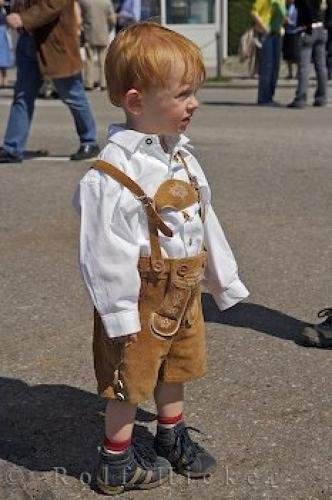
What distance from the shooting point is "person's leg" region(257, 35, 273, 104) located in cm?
1307

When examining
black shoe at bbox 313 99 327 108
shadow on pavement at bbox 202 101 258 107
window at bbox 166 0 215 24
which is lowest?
window at bbox 166 0 215 24

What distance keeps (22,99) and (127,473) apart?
556 cm

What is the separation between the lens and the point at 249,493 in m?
2.96

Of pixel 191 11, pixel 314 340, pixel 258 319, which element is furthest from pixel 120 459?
pixel 191 11

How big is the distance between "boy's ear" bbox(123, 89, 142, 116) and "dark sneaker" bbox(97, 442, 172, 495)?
101 cm

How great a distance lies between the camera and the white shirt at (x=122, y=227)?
2713 millimetres

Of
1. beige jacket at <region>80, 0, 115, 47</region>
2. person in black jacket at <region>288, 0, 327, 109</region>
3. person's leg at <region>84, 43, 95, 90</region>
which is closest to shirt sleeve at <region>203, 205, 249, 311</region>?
person in black jacket at <region>288, 0, 327, 109</region>

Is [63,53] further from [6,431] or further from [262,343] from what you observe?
[6,431]

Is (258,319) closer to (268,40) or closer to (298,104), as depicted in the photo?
(298,104)

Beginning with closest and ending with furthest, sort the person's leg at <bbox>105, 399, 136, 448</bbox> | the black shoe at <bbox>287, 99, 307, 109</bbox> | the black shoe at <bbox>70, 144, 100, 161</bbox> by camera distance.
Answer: the person's leg at <bbox>105, 399, 136, 448</bbox> → the black shoe at <bbox>70, 144, 100, 161</bbox> → the black shoe at <bbox>287, 99, 307, 109</bbox>

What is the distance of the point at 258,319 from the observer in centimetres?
445

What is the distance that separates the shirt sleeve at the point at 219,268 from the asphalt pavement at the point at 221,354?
516 millimetres

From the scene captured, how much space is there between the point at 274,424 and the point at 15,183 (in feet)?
14.6

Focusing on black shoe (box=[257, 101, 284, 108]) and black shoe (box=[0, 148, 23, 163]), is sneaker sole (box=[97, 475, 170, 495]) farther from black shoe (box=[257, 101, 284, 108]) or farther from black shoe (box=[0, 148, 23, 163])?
black shoe (box=[257, 101, 284, 108])
